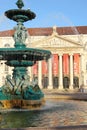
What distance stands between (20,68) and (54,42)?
6403 cm

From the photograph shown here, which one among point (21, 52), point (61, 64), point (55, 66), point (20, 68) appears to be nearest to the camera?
point (21, 52)

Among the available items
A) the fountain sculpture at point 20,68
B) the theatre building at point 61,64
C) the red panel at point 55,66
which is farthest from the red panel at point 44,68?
the fountain sculpture at point 20,68

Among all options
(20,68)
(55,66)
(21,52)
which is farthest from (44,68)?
(21,52)

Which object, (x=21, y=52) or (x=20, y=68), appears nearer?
(x=21, y=52)

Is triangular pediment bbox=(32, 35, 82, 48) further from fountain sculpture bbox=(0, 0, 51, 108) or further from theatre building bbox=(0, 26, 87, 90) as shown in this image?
fountain sculpture bbox=(0, 0, 51, 108)

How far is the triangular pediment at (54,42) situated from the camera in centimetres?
8436

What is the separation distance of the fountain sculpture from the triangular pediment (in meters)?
62.5

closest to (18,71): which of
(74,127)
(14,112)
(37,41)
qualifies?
(14,112)

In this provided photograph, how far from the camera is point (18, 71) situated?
21328mm

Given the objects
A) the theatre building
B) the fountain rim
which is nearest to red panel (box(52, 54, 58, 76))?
the theatre building

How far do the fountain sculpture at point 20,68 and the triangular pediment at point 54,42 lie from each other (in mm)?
62502

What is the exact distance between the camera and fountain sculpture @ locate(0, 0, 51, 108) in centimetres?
2028

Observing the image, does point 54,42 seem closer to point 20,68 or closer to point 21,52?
point 20,68

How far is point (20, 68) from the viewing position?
70.3 ft
